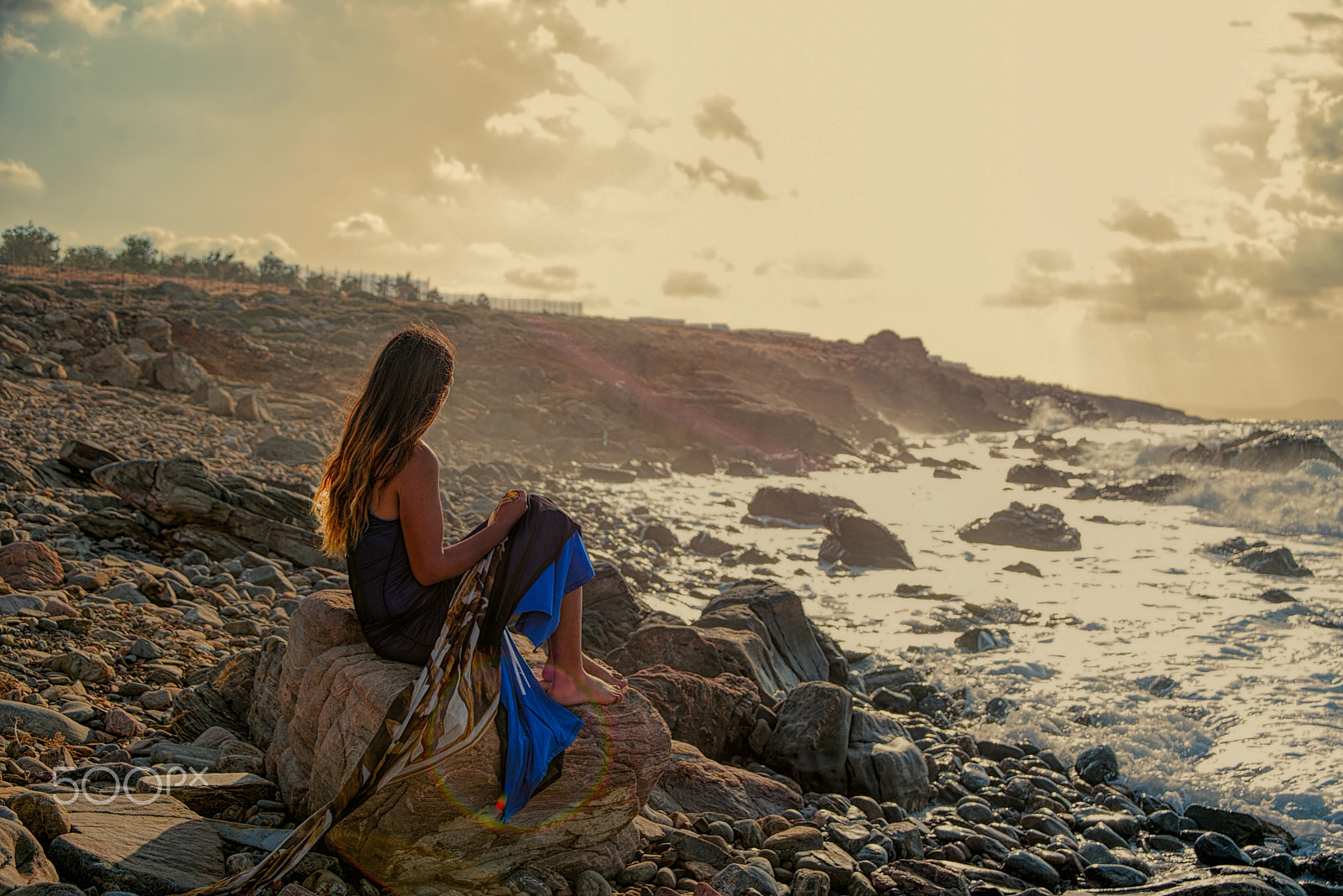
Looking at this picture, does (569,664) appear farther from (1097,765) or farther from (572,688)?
(1097,765)

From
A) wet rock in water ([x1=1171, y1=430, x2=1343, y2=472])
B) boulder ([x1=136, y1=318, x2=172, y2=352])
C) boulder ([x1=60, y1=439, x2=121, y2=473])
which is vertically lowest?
boulder ([x1=60, y1=439, x2=121, y2=473])

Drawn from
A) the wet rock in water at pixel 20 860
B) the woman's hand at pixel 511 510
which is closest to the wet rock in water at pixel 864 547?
the woman's hand at pixel 511 510

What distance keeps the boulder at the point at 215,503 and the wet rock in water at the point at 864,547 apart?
925 centimetres

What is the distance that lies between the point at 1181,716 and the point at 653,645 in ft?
19.1

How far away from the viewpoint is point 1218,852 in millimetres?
5648

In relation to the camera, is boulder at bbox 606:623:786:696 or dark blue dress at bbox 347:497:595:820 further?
boulder at bbox 606:623:786:696

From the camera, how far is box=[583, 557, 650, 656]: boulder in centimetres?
760

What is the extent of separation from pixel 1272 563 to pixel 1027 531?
419cm

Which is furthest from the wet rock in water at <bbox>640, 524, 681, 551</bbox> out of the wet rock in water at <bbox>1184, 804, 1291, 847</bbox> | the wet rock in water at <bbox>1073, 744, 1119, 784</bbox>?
the wet rock in water at <bbox>1184, 804, 1291, 847</bbox>

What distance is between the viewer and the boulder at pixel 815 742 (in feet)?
19.2

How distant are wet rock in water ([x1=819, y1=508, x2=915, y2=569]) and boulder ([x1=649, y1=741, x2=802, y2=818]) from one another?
9435 millimetres

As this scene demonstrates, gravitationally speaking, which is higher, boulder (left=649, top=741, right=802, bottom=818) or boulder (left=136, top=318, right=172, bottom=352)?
boulder (left=136, top=318, right=172, bottom=352)

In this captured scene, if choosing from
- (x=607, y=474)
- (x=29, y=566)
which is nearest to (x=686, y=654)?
(x=29, y=566)

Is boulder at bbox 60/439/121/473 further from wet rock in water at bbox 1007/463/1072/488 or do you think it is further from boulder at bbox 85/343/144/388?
wet rock in water at bbox 1007/463/1072/488
